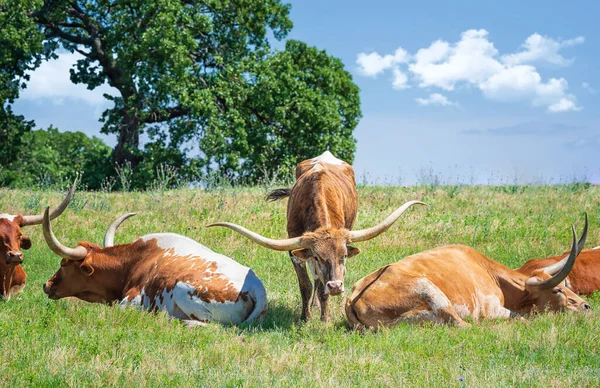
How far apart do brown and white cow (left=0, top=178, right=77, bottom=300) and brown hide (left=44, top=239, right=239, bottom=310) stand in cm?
57

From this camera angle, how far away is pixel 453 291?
7629 mm

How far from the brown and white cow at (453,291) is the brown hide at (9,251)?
4243 mm

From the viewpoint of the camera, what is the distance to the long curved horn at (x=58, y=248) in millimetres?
7996

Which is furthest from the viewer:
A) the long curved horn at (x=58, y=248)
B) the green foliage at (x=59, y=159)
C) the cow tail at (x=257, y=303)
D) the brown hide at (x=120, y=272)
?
the green foliage at (x=59, y=159)

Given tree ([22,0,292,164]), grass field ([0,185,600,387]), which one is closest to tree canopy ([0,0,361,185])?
tree ([22,0,292,164])

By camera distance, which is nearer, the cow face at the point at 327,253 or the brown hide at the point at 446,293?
the brown hide at the point at 446,293

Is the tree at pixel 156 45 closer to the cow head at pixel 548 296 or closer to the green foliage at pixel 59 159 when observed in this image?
the green foliage at pixel 59 159

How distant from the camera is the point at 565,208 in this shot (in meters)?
19.1

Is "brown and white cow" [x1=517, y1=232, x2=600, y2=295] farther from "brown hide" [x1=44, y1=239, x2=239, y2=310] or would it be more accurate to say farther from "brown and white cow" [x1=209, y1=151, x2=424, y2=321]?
"brown hide" [x1=44, y1=239, x2=239, y2=310]

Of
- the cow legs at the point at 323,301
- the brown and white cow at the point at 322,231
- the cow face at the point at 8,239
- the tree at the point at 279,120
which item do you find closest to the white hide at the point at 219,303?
the brown and white cow at the point at 322,231

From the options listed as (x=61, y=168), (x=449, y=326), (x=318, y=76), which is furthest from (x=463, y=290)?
(x=61, y=168)

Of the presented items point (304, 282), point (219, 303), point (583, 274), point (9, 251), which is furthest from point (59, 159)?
point (583, 274)

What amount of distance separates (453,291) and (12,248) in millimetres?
5520

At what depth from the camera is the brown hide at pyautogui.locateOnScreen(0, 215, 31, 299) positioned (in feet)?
28.0
